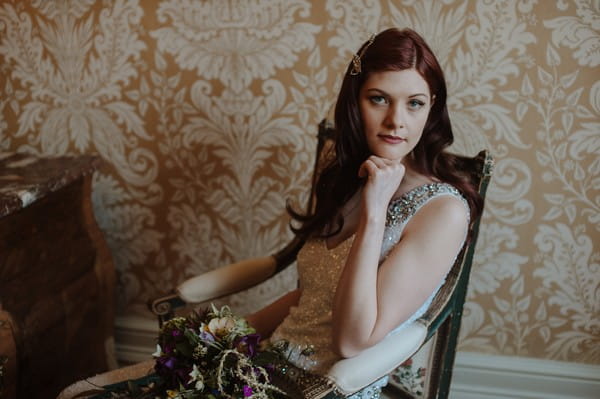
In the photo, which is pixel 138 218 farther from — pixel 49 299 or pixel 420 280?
pixel 420 280

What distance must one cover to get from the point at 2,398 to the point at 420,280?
129 cm

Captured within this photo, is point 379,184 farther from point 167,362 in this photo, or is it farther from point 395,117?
point 167,362

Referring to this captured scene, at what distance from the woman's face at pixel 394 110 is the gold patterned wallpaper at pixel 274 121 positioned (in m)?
0.65

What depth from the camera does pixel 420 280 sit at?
130 centimetres

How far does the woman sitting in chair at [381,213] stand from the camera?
129cm

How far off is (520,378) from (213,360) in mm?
1477

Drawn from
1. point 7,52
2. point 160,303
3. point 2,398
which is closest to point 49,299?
point 2,398

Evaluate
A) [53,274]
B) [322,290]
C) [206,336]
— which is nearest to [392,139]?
[322,290]

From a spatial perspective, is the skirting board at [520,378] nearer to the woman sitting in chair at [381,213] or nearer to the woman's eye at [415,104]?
the woman sitting in chair at [381,213]

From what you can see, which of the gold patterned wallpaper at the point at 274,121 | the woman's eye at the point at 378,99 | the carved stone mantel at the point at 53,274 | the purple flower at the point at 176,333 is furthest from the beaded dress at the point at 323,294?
the carved stone mantel at the point at 53,274

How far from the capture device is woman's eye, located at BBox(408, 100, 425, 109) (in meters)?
1.38

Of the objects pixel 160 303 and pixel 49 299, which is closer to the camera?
pixel 160 303

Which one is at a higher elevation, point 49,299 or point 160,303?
point 160,303

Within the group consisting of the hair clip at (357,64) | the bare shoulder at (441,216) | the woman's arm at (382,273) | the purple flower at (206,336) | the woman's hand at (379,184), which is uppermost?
the hair clip at (357,64)
